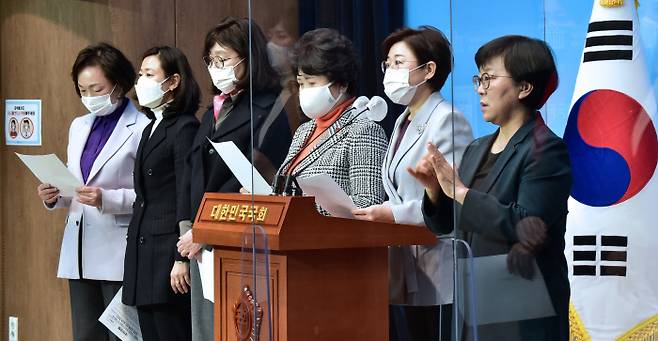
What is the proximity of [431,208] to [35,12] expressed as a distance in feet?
11.3

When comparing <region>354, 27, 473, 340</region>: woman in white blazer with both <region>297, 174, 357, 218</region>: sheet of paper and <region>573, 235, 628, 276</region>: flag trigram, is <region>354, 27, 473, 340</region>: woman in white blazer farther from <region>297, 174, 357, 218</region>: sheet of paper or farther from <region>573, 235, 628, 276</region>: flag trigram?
<region>573, 235, 628, 276</region>: flag trigram

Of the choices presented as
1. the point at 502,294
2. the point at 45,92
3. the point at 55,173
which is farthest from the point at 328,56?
the point at 45,92

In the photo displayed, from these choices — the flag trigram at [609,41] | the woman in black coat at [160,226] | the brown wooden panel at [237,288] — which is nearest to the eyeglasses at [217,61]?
the woman in black coat at [160,226]

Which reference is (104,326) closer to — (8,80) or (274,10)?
(8,80)

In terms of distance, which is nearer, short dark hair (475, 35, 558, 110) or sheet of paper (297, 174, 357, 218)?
short dark hair (475, 35, 558, 110)

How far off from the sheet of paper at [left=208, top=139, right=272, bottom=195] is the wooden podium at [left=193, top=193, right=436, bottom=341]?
0.10 metres

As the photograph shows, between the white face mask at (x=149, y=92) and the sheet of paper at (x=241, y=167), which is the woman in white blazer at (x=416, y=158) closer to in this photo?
the sheet of paper at (x=241, y=167)

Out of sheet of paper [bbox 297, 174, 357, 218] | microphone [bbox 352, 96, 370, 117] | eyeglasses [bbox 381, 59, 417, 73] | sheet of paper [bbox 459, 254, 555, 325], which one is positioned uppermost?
eyeglasses [bbox 381, 59, 417, 73]

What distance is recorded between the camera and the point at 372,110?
2787 mm

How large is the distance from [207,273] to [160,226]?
58 cm

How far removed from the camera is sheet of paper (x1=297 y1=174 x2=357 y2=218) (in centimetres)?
284

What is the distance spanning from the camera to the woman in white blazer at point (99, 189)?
4617 millimetres

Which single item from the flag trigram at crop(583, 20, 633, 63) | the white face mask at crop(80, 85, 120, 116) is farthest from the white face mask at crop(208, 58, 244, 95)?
the flag trigram at crop(583, 20, 633, 63)

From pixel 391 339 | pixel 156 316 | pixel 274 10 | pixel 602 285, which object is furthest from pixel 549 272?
pixel 156 316
